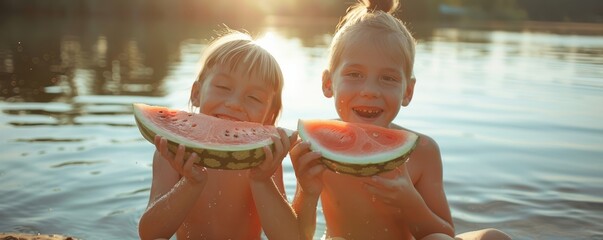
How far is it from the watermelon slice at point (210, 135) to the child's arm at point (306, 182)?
20 cm

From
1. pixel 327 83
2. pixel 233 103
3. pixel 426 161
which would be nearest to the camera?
pixel 233 103

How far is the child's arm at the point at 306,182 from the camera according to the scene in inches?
140

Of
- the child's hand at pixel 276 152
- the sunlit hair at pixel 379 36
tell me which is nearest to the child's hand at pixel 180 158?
the child's hand at pixel 276 152

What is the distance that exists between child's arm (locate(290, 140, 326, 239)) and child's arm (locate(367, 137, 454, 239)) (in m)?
0.34

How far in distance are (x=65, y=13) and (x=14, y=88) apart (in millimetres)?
47470

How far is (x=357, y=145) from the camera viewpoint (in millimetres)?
3734

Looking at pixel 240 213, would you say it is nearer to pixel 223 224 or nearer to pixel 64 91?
pixel 223 224

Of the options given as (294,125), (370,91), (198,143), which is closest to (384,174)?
(370,91)

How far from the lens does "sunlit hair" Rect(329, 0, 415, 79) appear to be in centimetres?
443

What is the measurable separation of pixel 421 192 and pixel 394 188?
97 centimetres

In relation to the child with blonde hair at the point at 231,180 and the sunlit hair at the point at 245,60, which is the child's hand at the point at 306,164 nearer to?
the child with blonde hair at the point at 231,180

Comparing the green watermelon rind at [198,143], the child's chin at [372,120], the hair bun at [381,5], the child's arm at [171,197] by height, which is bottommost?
the child's arm at [171,197]

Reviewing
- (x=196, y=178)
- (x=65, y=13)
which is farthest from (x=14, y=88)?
(x=65, y=13)

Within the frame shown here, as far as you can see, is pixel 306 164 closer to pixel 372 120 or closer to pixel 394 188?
pixel 394 188
